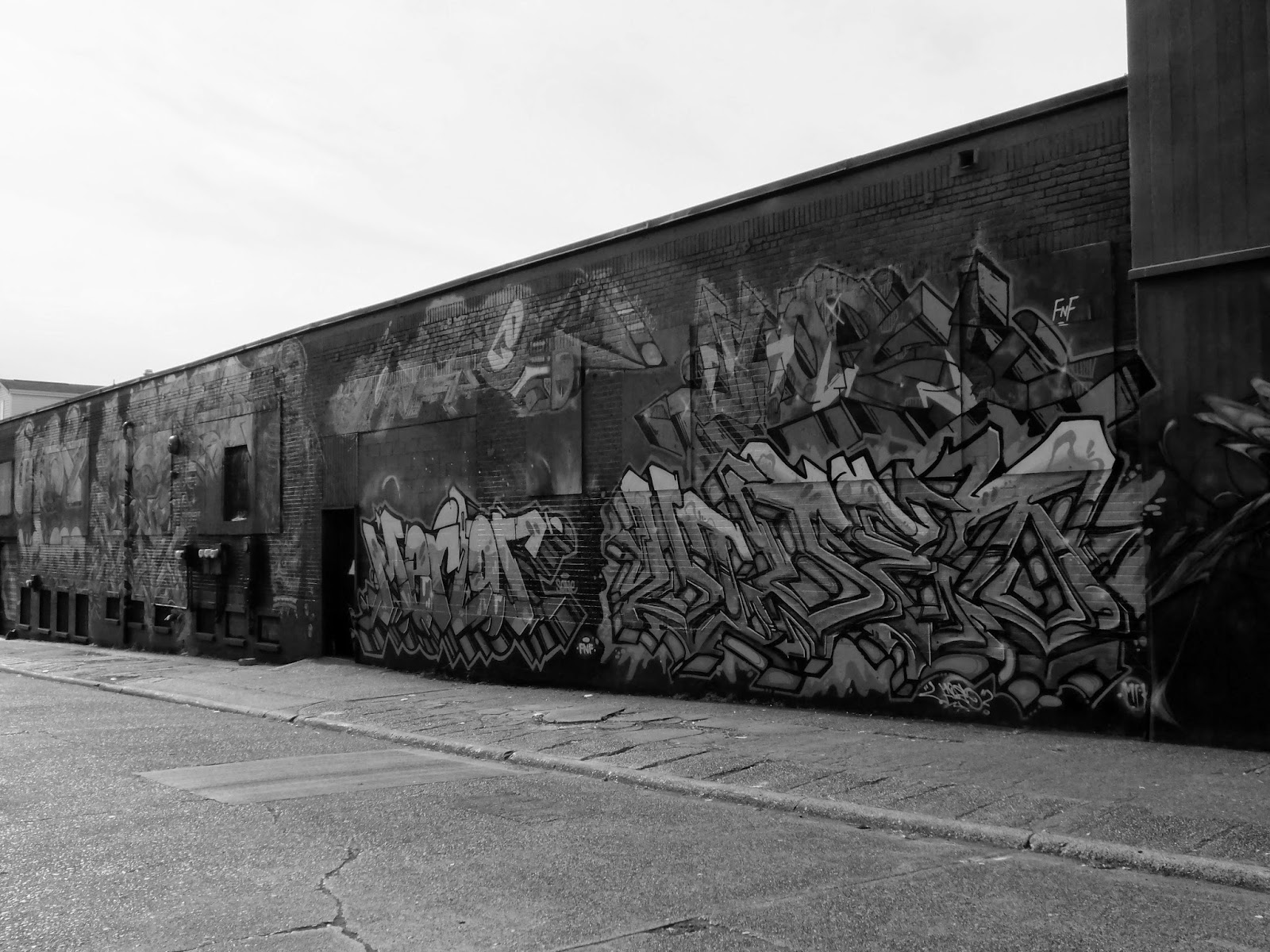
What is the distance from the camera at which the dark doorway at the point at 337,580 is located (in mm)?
19062

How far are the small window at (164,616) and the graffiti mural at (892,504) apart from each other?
14.0 meters

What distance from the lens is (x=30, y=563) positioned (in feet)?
103

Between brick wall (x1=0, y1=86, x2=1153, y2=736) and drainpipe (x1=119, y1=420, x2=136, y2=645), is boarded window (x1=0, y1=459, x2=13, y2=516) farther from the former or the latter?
brick wall (x1=0, y1=86, x2=1153, y2=736)

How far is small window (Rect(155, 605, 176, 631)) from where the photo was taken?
24156 millimetres

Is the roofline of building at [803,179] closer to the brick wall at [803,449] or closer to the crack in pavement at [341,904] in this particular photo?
the brick wall at [803,449]

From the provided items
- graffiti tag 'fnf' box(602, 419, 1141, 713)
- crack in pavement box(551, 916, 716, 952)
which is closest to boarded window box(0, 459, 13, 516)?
graffiti tag 'fnf' box(602, 419, 1141, 713)

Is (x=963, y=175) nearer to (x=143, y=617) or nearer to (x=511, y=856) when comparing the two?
(x=511, y=856)

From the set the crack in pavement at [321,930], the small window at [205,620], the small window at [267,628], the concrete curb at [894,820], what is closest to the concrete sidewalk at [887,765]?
the concrete curb at [894,820]

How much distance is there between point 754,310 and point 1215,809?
23.0 feet

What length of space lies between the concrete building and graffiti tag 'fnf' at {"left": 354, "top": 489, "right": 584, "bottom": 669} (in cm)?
6

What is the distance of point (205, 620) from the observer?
2288 cm

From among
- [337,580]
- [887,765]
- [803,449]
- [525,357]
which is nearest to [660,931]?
[887,765]

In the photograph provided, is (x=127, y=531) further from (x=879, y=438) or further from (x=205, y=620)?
(x=879, y=438)

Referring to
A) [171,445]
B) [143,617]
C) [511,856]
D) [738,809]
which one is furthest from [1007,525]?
[143,617]
